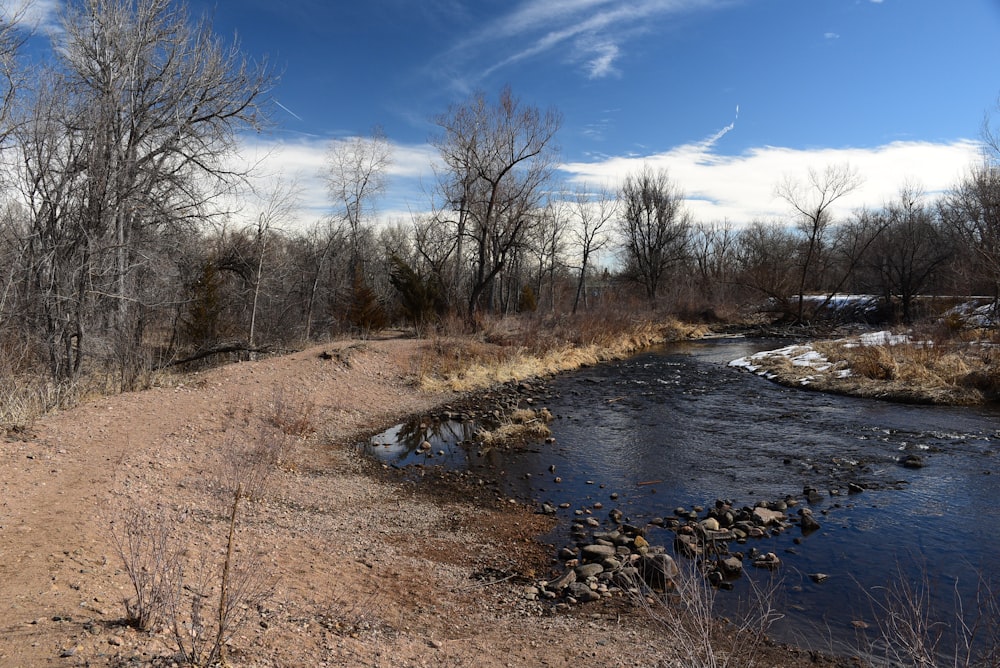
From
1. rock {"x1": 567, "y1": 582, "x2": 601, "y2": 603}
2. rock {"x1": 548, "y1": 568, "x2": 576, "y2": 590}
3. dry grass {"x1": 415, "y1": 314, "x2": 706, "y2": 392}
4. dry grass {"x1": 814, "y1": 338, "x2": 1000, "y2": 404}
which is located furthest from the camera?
dry grass {"x1": 415, "y1": 314, "x2": 706, "y2": 392}

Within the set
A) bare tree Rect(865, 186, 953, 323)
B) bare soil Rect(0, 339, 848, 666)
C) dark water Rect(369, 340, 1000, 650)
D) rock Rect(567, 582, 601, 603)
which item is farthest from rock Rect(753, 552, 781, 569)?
bare tree Rect(865, 186, 953, 323)

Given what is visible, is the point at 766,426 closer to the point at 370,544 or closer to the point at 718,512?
the point at 718,512

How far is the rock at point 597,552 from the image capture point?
619 centimetres

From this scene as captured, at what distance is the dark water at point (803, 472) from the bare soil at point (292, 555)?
118cm

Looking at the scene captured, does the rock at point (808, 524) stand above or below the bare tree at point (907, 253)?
below

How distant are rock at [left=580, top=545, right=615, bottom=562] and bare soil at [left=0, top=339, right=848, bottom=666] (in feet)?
1.34

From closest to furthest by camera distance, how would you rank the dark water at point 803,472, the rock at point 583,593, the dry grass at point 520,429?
the rock at point 583,593
the dark water at point 803,472
the dry grass at point 520,429

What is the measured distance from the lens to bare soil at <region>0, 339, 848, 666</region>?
3.63 meters

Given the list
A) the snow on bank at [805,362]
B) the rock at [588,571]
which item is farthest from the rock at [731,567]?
the snow on bank at [805,362]

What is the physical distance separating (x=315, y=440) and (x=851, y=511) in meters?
8.63

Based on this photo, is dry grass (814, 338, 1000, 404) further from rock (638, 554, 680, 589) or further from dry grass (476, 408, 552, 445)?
rock (638, 554, 680, 589)

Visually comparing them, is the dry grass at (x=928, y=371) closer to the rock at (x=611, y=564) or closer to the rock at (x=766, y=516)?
the rock at (x=766, y=516)

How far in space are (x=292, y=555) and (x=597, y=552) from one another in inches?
122

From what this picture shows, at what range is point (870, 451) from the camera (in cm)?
1029
